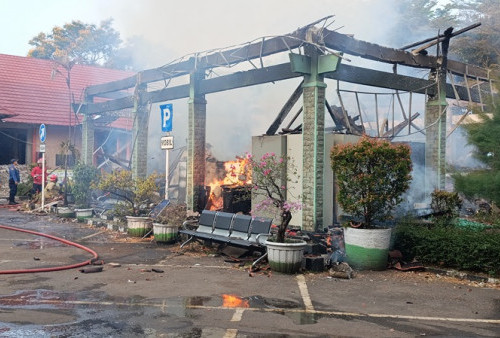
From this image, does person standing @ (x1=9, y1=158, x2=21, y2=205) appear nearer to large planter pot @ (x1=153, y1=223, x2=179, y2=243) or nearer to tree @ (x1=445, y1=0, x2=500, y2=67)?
large planter pot @ (x1=153, y1=223, x2=179, y2=243)

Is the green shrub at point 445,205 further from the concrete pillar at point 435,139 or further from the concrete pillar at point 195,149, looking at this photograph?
the concrete pillar at point 195,149

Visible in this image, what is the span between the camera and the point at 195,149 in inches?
606

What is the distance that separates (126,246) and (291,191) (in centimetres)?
442

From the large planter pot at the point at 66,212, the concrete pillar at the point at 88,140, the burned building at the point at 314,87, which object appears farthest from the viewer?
the concrete pillar at the point at 88,140

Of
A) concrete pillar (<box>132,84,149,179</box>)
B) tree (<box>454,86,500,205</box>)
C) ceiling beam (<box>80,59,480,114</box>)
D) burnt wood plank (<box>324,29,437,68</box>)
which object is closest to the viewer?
tree (<box>454,86,500,205</box>)

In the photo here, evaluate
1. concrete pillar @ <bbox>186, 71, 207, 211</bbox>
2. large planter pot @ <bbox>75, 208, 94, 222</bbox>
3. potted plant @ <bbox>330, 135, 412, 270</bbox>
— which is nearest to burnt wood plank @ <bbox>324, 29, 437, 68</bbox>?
Answer: potted plant @ <bbox>330, 135, 412, 270</bbox>

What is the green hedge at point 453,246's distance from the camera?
8.56 metres

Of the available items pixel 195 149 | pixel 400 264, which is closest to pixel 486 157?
pixel 400 264

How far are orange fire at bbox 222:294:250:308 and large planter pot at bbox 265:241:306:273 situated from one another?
1.79 meters

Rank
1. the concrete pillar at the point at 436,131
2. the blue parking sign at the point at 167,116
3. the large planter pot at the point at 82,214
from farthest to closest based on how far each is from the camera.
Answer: the large planter pot at the point at 82,214 < the concrete pillar at the point at 436,131 < the blue parking sign at the point at 167,116

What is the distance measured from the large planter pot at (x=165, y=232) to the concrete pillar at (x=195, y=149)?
3101 millimetres

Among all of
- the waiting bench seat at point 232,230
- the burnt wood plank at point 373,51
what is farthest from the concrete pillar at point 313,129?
the waiting bench seat at point 232,230

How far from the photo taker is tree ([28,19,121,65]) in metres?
42.0

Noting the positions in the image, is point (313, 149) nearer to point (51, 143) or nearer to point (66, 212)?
point (66, 212)
